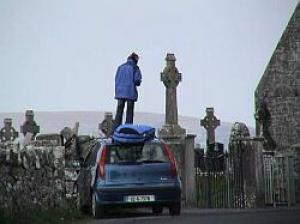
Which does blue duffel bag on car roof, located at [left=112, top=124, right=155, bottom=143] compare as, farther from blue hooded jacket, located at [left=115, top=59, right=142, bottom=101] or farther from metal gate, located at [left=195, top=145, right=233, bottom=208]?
metal gate, located at [left=195, top=145, right=233, bottom=208]

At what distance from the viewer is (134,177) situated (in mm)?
12164

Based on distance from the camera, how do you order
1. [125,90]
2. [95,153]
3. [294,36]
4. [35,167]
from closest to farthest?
[35,167] → [95,153] → [125,90] → [294,36]

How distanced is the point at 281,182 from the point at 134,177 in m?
5.41

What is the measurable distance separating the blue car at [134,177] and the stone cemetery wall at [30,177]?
0.80 m

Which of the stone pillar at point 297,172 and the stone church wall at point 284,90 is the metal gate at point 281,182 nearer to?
the stone pillar at point 297,172

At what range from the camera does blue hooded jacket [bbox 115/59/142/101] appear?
1602 centimetres

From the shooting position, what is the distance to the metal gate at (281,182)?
1622cm

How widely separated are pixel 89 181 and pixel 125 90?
3561 mm

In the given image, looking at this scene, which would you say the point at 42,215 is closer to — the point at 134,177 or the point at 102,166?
the point at 102,166

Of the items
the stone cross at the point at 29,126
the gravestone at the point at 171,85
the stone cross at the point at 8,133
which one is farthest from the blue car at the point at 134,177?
the stone cross at the point at 8,133

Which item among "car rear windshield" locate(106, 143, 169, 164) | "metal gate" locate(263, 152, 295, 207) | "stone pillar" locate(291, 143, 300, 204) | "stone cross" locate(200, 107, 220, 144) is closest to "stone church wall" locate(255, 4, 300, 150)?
"stone cross" locate(200, 107, 220, 144)

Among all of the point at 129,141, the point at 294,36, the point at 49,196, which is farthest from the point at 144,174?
the point at 294,36

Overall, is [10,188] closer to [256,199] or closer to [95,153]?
[95,153]

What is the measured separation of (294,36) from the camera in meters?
26.4
